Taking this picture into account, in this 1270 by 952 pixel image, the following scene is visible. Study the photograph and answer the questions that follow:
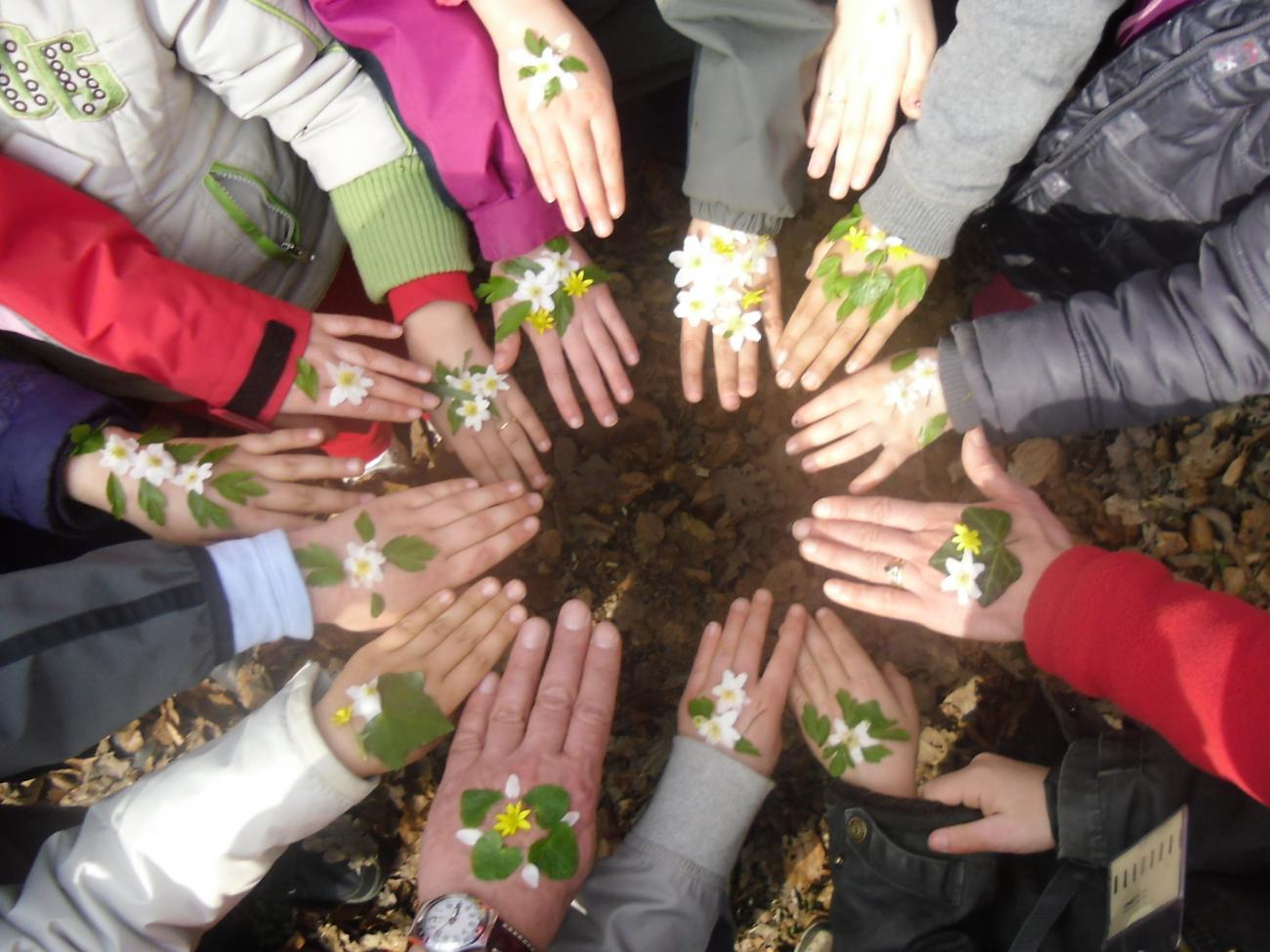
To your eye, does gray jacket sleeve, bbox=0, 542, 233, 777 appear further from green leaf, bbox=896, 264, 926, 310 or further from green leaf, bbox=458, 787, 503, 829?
green leaf, bbox=896, 264, 926, 310

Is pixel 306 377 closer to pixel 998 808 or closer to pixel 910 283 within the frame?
pixel 910 283

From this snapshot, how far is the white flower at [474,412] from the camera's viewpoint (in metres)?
2.28

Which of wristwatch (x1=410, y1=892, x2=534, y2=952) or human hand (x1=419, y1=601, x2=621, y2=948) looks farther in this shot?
human hand (x1=419, y1=601, x2=621, y2=948)

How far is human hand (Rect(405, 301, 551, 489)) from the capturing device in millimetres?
2277

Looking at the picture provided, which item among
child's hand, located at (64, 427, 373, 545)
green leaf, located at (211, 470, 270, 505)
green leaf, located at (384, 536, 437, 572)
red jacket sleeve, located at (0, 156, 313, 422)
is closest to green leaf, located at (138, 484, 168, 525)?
child's hand, located at (64, 427, 373, 545)

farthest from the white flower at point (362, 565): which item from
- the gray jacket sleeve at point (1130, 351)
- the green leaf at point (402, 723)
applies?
the gray jacket sleeve at point (1130, 351)

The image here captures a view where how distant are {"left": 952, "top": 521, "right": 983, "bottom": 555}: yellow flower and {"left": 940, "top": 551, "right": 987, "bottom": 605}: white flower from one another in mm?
12

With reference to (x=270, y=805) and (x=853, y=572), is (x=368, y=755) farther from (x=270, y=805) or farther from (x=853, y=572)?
(x=853, y=572)

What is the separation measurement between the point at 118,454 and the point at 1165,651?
7.55ft

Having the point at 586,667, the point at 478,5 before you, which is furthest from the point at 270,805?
the point at 478,5

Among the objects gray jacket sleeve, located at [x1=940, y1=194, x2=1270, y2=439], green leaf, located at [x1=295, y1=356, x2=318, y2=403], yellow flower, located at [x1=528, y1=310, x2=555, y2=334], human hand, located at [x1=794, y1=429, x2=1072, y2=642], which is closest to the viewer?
gray jacket sleeve, located at [x1=940, y1=194, x2=1270, y2=439]

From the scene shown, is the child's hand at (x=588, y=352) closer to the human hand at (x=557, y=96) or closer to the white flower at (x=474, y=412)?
the white flower at (x=474, y=412)

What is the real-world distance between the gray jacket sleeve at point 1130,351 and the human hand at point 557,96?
0.98m

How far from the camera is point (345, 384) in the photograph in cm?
214
